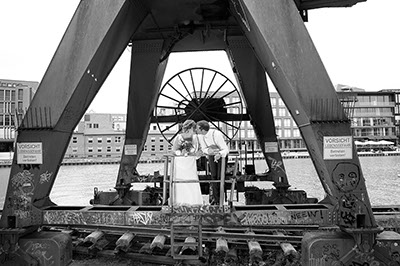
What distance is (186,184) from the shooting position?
6.17 metres

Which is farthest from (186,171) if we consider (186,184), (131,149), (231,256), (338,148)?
(131,149)

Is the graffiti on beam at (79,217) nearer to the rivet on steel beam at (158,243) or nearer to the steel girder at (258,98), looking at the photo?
the rivet on steel beam at (158,243)

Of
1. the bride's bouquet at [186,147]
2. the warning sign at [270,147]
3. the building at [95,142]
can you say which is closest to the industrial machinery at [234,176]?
the bride's bouquet at [186,147]

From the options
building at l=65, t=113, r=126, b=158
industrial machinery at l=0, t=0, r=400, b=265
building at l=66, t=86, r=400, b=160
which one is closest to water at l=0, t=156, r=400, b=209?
industrial machinery at l=0, t=0, r=400, b=265

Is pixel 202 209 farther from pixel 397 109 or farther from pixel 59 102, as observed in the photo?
pixel 397 109

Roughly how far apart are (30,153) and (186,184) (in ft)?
8.24

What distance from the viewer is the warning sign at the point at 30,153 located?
18.2ft

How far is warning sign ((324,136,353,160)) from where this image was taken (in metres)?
5.35

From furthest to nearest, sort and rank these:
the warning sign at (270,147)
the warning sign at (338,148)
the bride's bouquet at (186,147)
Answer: the warning sign at (270,147), the bride's bouquet at (186,147), the warning sign at (338,148)

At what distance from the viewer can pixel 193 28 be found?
1091cm

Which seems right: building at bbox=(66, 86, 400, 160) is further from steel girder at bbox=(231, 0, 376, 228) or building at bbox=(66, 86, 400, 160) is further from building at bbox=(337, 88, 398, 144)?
steel girder at bbox=(231, 0, 376, 228)

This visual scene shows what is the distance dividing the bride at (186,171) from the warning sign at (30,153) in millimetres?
2121

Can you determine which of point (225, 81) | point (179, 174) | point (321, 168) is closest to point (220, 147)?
point (179, 174)

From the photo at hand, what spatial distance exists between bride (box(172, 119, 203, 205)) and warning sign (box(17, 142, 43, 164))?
6.96ft
